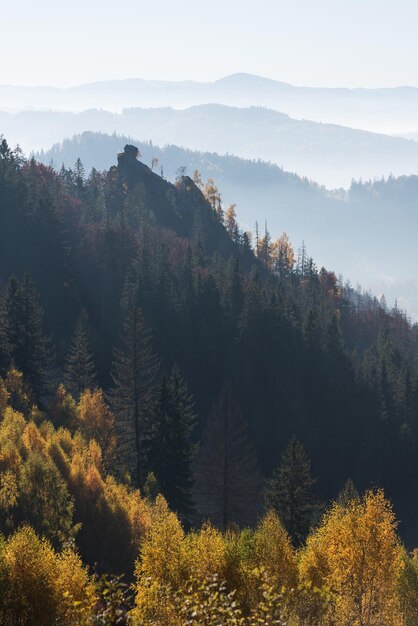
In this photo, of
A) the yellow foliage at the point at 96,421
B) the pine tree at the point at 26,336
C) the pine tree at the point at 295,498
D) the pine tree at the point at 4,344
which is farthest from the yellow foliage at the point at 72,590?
the pine tree at the point at 26,336

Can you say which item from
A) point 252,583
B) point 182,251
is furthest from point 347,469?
point 252,583

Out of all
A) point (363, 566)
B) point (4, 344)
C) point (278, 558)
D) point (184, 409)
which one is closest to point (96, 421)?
point (184, 409)

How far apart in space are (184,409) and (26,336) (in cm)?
1696

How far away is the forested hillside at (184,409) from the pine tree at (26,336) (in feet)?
0.67

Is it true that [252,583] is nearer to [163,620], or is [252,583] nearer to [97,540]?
[163,620]

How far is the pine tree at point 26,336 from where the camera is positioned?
61.3 metres

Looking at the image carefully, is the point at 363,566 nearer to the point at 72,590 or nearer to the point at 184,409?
the point at 72,590

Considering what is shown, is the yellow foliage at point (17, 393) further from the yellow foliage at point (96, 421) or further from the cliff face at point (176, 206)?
the cliff face at point (176, 206)

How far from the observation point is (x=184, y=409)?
57938 mm

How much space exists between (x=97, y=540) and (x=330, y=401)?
71352mm

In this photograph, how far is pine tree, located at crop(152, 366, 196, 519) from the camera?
5394 centimetres

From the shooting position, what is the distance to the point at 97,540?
3631 centimetres

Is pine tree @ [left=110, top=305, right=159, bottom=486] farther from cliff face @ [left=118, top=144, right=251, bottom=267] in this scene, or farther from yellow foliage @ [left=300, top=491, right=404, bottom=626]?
cliff face @ [left=118, top=144, right=251, bottom=267]

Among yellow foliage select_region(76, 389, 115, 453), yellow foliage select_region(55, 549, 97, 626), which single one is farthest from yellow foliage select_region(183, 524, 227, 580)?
yellow foliage select_region(76, 389, 115, 453)
